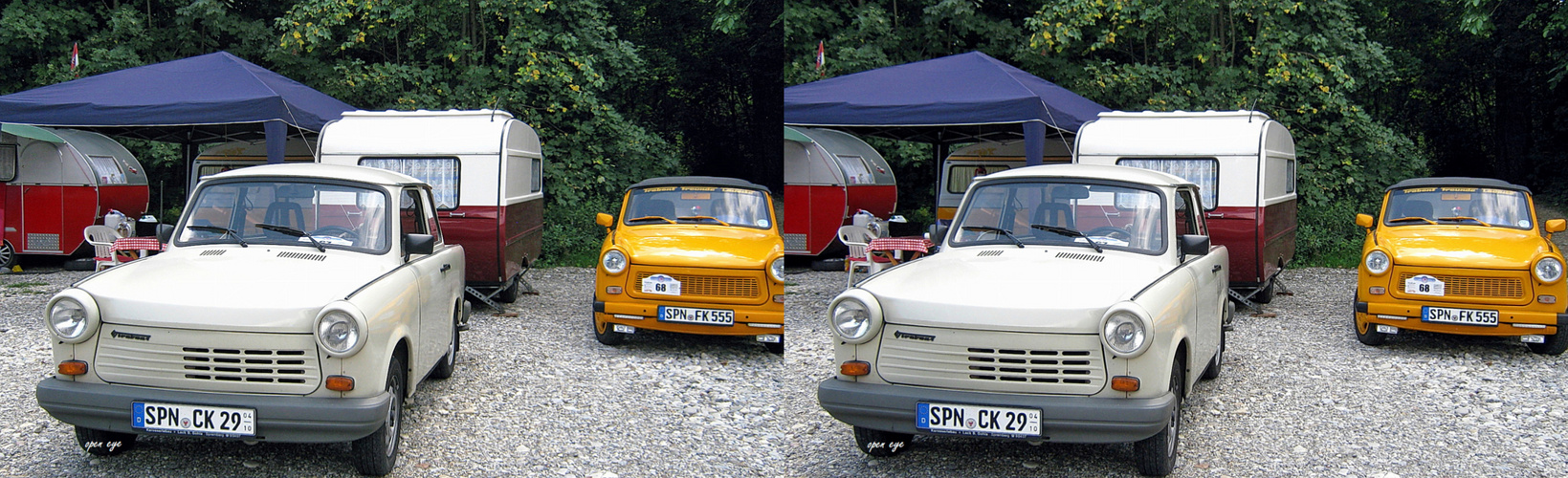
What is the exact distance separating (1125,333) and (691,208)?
14.9 ft

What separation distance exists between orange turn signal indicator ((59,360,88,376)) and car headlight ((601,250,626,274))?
12.5 feet

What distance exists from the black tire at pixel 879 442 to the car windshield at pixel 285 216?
8.76ft

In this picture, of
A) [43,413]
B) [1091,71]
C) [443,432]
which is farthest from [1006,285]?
[1091,71]

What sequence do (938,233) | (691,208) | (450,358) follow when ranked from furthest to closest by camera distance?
(691,208) → (450,358) → (938,233)

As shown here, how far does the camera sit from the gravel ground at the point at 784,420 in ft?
15.5

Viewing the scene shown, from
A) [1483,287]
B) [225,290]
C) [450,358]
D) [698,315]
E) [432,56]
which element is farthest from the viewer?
[432,56]

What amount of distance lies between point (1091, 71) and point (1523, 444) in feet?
38.3

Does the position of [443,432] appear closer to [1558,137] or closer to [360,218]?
[360,218]

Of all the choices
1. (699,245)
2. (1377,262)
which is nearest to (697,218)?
(699,245)

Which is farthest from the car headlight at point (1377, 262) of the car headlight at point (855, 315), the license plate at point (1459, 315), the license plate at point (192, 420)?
the license plate at point (192, 420)

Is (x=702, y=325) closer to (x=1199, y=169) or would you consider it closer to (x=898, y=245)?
(x=898, y=245)

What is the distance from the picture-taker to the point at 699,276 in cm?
743

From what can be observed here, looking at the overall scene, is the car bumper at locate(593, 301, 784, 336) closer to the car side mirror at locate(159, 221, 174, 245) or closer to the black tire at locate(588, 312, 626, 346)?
the black tire at locate(588, 312, 626, 346)

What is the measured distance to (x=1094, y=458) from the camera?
4727mm
